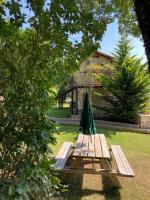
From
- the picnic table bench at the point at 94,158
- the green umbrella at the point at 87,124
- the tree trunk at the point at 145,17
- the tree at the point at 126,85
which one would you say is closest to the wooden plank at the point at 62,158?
the picnic table bench at the point at 94,158

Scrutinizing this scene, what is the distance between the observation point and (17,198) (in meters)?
2.87

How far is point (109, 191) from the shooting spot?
6.91 meters

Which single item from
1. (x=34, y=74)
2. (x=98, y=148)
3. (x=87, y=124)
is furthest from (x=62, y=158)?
(x=34, y=74)

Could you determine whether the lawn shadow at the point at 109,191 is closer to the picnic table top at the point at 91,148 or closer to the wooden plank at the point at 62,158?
the picnic table top at the point at 91,148

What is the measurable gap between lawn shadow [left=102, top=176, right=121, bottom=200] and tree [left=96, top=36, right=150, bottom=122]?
11.4 meters

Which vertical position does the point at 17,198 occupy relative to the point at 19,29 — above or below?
below

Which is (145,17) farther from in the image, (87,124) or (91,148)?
(87,124)

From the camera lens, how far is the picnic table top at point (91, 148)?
283 inches

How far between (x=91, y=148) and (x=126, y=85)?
36.8 ft

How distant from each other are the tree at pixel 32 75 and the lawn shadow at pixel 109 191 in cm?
320

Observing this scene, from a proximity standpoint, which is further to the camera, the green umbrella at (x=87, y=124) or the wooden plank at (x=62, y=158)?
the green umbrella at (x=87, y=124)

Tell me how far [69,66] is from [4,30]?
1.02 meters

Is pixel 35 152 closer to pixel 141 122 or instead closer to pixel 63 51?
pixel 63 51

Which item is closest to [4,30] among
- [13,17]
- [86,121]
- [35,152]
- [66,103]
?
[13,17]
